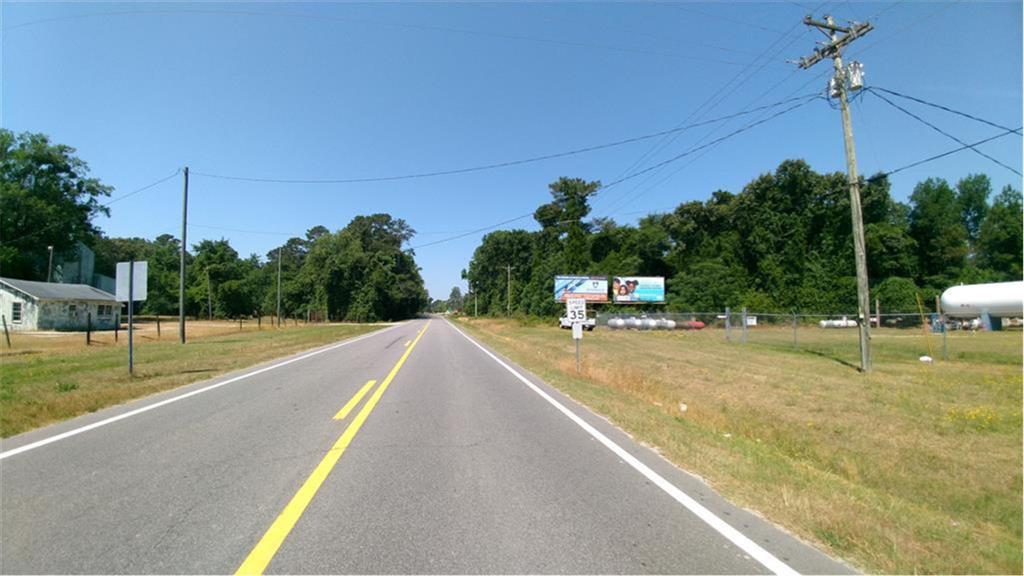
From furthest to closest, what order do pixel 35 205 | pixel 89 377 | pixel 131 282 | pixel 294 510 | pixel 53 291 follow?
pixel 35 205, pixel 53 291, pixel 131 282, pixel 89 377, pixel 294 510

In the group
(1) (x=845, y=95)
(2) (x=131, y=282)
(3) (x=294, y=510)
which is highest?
(1) (x=845, y=95)

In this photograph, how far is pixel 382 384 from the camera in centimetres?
1318

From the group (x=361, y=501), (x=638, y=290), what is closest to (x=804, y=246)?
(x=638, y=290)

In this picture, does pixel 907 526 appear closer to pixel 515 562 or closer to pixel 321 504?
pixel 515 562

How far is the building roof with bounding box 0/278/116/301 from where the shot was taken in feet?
140

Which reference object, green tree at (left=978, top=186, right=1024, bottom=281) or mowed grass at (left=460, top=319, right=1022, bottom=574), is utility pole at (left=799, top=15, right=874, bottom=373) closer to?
mowed grass at (left=460, top=319, right=1022, bottom=574)

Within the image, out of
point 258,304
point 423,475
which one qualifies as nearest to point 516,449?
point 423,475

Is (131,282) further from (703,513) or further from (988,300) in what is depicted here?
(988,300)

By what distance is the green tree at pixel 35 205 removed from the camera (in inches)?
2184

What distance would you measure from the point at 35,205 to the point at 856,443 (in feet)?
237

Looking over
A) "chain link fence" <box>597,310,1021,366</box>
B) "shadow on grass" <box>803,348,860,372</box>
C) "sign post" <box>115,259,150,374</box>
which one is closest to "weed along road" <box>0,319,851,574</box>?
"sign post" <box>115,259,150,374</box>

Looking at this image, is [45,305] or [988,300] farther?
[45,305]

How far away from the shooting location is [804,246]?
230ft

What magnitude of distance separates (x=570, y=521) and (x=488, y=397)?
7.07m
